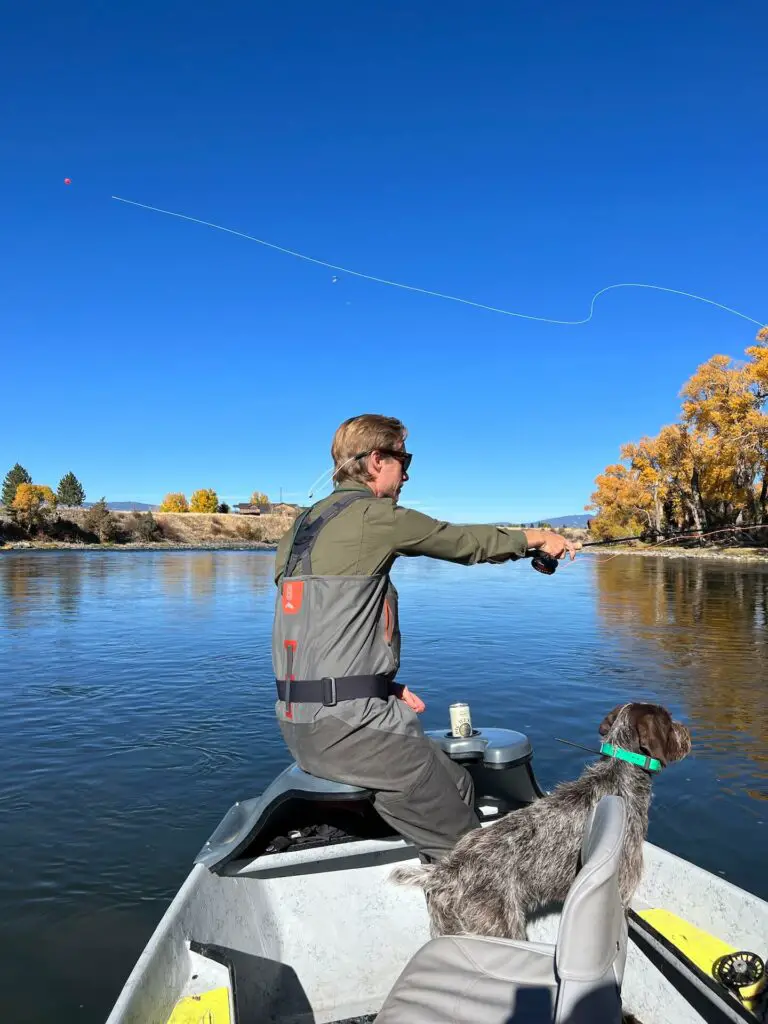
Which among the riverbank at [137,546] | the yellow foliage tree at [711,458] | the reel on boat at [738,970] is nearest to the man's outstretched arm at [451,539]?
the reel on boat at [738,970]

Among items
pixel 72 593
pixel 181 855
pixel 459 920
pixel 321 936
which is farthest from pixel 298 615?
pixel 72 593

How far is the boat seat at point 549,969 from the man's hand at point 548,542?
60.8 inches

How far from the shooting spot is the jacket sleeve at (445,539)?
11.9 ft

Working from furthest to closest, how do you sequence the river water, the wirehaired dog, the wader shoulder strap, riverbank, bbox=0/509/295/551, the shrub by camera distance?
the shrub, riverbank, bbox=0/509/295/551, the river water, the wirehaired dog, the wader shoulder strap

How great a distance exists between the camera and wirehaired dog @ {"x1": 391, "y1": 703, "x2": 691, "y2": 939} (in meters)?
3.79

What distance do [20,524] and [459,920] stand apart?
142 meters

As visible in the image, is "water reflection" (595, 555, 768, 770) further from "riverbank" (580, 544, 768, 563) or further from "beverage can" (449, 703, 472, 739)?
"riverbank" (580, 544, 768, 563)

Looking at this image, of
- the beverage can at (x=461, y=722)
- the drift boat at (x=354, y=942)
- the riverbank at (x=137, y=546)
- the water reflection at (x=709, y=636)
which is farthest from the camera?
the riverbank at (x=137, y=546)

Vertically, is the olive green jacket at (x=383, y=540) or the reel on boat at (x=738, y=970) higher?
the olive green jacket at (x=383, y=540)

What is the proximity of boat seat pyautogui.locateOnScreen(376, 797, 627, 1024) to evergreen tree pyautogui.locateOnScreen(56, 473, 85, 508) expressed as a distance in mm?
200242

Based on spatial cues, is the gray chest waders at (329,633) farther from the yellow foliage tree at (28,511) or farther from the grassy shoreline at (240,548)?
the yellow foliage tree at (28,511)

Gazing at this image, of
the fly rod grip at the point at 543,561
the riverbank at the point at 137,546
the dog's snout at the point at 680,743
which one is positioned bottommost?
the riverbank at the point at 137,546

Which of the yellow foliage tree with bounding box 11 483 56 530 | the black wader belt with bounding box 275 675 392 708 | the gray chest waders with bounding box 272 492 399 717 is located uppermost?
the yellow foliage tree with bounding box 11 483 56 530

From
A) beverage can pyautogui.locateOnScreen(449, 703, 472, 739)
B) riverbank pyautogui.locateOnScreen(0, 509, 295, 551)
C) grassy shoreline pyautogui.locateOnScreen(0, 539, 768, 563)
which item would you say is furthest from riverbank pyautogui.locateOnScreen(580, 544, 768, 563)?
riverbank pyautogui.locateOnScreen(0, 509, 295, 551)
